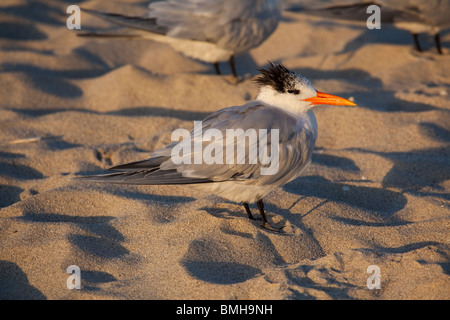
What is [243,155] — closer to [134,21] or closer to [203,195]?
[203,195]

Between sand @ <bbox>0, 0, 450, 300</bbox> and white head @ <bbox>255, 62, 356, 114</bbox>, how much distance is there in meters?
0.64

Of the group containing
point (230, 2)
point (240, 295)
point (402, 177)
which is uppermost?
point (230, 2)

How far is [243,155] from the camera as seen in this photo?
9.63 feet

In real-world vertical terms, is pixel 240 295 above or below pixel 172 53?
below

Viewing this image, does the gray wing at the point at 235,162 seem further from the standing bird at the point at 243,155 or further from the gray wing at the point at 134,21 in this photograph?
the gray wing at the point at 134,21

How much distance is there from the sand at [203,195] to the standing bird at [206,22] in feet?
1.38

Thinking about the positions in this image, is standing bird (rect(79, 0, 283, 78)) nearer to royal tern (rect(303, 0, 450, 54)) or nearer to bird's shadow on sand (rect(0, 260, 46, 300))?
royal tern (rect(303, 0, 450, 54))

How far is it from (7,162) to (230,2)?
8.24 ft

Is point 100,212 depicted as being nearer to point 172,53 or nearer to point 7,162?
point 7,162

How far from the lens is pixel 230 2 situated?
511cm

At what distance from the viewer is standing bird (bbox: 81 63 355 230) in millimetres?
2926

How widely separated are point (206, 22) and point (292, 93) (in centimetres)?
218

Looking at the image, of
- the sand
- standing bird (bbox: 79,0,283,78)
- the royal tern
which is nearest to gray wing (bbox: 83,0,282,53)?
standing bird (bbox: 79,0,283,78)

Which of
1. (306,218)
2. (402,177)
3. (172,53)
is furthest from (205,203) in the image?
(172,53)
